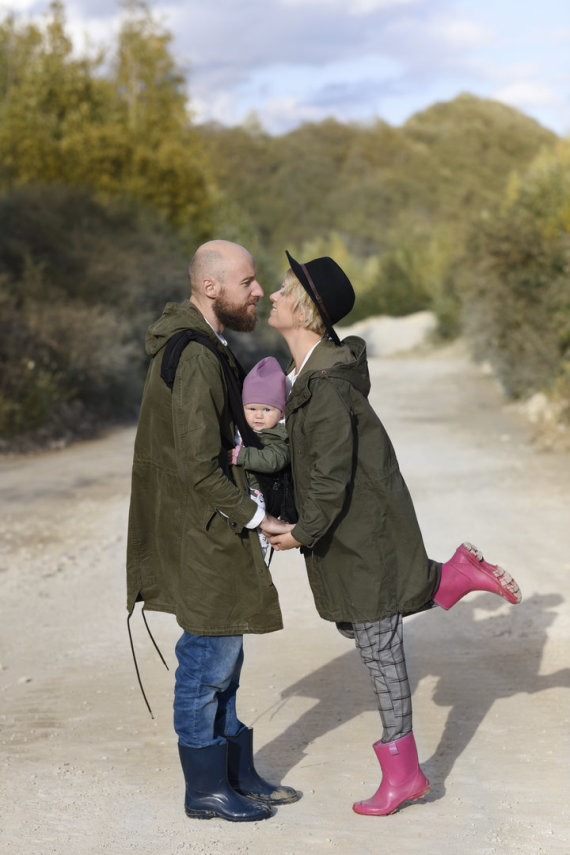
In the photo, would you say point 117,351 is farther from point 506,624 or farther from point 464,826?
point 464,826

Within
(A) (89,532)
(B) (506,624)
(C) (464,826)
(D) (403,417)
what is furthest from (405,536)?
(D) (403,417)

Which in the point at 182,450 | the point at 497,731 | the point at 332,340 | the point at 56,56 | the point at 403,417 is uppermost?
the point at 56,56

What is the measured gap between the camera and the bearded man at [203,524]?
11.1ft

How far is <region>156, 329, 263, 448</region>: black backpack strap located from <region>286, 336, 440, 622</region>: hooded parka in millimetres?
151

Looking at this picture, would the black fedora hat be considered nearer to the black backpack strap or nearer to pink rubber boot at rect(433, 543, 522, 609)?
the black backpack strap

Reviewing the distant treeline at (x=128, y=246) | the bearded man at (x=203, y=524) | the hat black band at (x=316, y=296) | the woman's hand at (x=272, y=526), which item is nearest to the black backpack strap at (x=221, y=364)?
the bearded man at (x=203, y=524)

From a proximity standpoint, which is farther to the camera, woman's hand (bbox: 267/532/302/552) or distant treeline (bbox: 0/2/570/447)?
distant treeline (bbox: 0/2/570/447)

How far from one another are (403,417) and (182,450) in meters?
13.8

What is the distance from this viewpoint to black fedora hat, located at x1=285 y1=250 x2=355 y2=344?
3.53m

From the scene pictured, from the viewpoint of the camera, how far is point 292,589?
7168 mm

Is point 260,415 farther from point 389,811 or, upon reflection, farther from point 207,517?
point 389,811

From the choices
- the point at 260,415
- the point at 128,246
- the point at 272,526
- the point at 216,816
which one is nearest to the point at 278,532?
the point at 272,526

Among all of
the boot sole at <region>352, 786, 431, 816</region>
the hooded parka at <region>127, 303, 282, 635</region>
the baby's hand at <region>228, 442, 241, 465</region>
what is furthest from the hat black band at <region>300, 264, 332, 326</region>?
the boot sole at <region>352, 786, 431, 816</region>

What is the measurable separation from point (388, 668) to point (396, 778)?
0.39m
